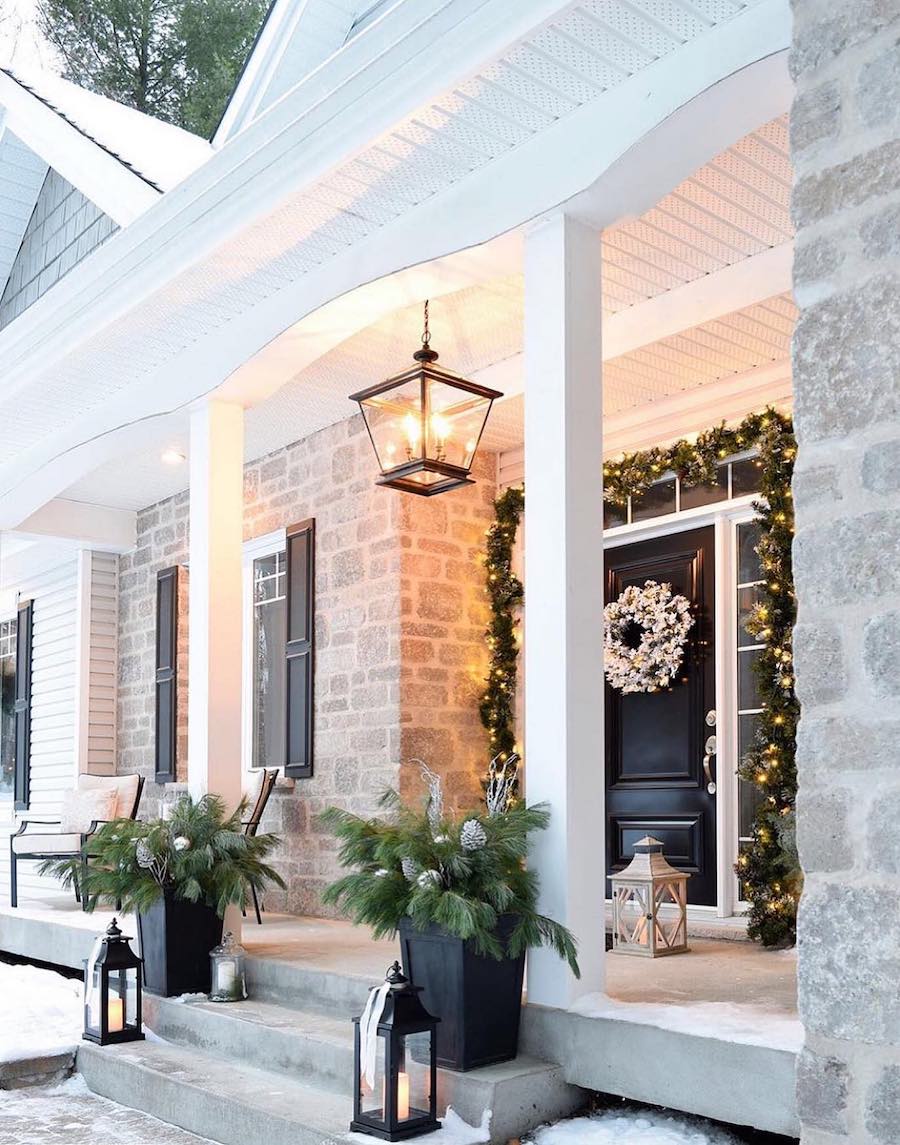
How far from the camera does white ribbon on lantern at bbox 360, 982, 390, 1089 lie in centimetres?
356

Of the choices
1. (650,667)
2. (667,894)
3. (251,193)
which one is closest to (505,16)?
(251,193)

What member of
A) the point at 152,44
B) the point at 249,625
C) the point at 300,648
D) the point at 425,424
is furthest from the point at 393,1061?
the point at 152,44

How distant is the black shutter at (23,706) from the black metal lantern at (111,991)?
5829 millimetres

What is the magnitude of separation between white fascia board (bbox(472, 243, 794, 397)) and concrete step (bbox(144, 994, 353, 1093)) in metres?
3.06

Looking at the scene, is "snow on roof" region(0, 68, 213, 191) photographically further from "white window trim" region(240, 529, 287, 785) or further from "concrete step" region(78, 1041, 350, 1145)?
"concrete step" region(78, 1041, 350, 1145)

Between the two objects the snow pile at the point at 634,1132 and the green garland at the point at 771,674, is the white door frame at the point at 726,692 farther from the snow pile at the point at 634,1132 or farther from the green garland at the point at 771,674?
the snow pile at the point at 634,1132

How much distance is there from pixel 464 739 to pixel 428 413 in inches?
97.9

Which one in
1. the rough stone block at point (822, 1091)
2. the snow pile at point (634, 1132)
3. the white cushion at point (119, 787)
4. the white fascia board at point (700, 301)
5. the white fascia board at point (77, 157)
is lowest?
the snow pile at point (634, 1132)

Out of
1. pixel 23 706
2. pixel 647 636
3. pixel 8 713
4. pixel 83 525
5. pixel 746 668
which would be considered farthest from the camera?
pixel 8 713

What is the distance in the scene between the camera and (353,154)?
4.30m

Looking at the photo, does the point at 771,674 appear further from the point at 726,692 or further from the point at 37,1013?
the point at 37,1013

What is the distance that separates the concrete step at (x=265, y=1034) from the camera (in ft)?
13.8

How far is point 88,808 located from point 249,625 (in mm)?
1742

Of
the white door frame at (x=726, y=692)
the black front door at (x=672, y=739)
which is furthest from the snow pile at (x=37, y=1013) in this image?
the white door frame at (x=726, y=692)
